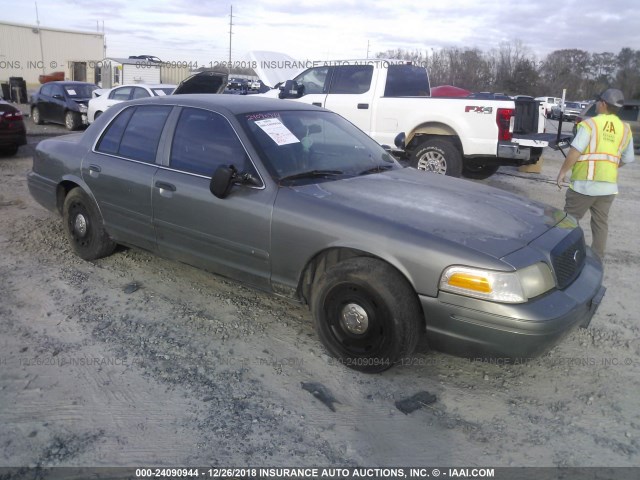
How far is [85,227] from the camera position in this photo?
4945 mm

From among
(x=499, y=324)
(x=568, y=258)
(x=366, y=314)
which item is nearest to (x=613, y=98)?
(x=568, y=258)

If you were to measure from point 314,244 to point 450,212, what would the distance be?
87cm

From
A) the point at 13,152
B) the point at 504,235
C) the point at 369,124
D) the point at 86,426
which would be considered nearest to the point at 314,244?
the point at 504,235

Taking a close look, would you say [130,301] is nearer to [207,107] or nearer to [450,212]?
[207,107]

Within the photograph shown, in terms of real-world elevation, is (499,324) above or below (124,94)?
below

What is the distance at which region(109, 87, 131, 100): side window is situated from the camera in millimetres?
13383

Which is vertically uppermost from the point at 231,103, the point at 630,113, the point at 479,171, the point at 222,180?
the point at 630,113

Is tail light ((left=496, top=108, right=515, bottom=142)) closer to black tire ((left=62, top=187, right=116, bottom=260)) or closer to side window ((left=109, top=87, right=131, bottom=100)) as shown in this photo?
black tire ((left=62, top=187, right=116, bottom=260))

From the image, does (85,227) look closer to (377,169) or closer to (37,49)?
(377,169)

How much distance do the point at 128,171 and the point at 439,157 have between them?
17.4 ft

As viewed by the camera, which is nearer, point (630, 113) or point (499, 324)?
point (499, 324)

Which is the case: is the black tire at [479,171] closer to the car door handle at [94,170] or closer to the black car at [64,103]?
the car door handle at [94,170]

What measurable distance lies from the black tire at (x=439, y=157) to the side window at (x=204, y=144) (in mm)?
4717

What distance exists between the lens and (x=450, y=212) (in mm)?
3348
